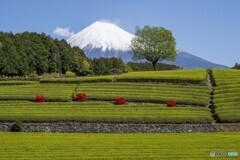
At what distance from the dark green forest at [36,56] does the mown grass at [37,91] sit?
35968 millimetres

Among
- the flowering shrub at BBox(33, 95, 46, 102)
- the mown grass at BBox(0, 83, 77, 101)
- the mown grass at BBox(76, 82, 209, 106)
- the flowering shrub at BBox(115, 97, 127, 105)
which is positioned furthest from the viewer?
the mown grass at BBox(0, 83, 77, 101)

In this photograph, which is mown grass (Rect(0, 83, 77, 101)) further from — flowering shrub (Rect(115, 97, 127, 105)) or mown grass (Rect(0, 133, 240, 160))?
mown grass (Rect(0, 133, 240, 160))

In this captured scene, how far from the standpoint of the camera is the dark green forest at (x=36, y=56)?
361 feet

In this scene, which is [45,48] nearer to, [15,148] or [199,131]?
[199,131]

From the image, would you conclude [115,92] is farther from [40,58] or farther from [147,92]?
[40,58]

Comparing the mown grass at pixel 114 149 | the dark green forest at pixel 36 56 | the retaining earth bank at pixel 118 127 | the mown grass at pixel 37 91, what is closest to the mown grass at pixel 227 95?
the retaining earth bank at pixel 118 127

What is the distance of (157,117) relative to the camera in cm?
5466

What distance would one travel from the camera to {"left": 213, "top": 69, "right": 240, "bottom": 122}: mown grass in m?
55.4

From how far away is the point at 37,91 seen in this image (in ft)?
224

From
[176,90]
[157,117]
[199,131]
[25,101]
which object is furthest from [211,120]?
[25,101]

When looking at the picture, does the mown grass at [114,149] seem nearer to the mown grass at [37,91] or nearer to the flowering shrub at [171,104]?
the flowering shrub at [171,104]

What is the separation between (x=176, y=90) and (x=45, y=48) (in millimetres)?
68576

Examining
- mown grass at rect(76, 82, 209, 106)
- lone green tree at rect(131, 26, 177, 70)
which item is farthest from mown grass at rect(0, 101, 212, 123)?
lone green tree at rect(131, 26, 177, 70)

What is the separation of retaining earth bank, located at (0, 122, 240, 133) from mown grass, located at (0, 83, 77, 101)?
33.3 feet
